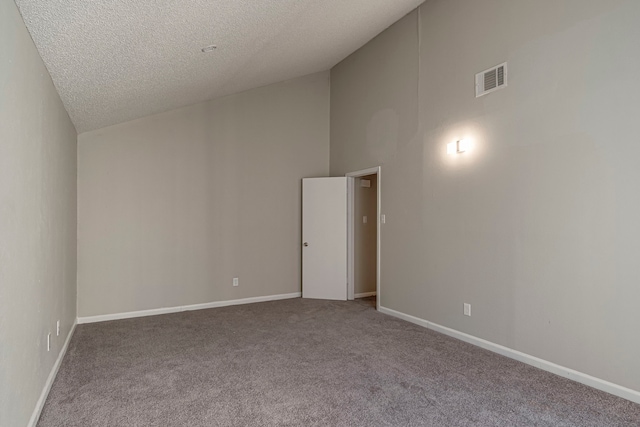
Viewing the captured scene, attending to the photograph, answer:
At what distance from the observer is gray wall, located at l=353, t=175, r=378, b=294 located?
6.11 m

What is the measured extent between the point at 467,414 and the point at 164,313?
12.9ft

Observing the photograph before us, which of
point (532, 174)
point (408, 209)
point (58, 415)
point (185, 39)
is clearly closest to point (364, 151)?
point (408, 209)

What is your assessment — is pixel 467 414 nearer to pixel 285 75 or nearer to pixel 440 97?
pixel 440 97

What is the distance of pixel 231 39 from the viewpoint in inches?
128

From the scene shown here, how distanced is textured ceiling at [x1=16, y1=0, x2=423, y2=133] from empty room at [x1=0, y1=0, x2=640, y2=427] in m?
0.03

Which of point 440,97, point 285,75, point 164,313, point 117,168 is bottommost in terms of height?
point 164,313

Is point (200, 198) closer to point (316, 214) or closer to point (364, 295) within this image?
point (316, 214)

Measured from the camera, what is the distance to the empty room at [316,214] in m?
2.40

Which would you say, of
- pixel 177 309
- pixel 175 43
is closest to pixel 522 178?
pixel 175 43

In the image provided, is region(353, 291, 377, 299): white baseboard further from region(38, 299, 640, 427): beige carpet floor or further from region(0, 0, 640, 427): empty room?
region(38, 299, 640, 427): beige carpet floor

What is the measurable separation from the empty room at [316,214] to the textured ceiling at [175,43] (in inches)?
1.1

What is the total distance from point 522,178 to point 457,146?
0.82 meters

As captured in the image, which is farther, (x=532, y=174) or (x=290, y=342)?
(x=290, y=342)

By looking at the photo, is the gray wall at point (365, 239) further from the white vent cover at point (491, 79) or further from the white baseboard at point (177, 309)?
the white vent cover at point (491, 79)
